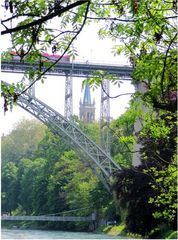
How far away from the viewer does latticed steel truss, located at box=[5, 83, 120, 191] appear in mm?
28802

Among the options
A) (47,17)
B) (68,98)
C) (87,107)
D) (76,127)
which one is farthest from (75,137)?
(87,107)

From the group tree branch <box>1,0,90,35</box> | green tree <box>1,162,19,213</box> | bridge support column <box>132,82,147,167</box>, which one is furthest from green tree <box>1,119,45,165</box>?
tree branch <box>1,0,90,35</box>

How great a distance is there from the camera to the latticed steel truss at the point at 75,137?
94.5ft

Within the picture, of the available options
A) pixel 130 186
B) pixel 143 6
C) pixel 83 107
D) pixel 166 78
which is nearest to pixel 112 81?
pixel 166 78

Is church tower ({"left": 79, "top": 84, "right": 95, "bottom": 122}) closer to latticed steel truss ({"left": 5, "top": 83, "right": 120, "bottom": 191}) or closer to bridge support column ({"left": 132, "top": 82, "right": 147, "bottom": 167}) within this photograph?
latticed steel truss ({"left": 5, "top": 83, "right": 120, "bottom": 191})

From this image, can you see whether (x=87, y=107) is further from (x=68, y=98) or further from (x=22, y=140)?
(x=68, y=98)

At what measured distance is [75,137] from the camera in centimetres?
2944

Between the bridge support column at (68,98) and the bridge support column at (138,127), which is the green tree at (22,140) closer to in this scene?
the bridge support column at (68,98)

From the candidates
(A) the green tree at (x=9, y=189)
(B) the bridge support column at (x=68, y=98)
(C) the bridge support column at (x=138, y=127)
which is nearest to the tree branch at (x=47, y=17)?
(C) the bridge support column at (x=138, y=127)

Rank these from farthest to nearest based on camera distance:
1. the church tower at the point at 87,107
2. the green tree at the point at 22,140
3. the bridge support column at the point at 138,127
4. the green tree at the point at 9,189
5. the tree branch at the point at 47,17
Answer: the church tower at the point at 87,107 < the green tree at the point at 22,140 < the green tree at the point at 9,189 < the bridge support column at the point at 138,127 < the tree branch at the point at 47,17

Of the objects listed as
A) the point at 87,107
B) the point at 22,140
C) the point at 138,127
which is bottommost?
the point at 138,127

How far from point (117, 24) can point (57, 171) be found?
32.5 meters

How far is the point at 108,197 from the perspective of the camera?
30703 mm

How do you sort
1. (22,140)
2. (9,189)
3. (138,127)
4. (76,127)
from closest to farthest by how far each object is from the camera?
(138,127), (76,127), (9,189), (22,140)
